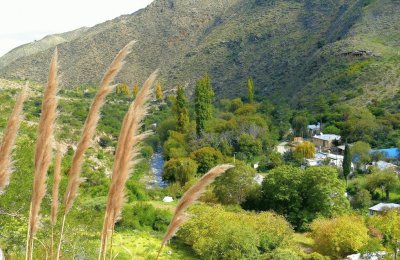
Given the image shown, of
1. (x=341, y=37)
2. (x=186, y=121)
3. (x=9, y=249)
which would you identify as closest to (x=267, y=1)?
(x=341, y=37)

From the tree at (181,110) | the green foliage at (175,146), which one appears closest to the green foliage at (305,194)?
the green foliage at (175,146)

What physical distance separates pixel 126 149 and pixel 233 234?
13.8 meters

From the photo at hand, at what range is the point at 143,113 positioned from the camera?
2.16 m

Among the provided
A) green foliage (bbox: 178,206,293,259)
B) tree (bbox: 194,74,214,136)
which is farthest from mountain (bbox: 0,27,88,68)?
green foliage (bbox: 178,206,293,259)

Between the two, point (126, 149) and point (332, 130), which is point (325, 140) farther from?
point (126, 149)

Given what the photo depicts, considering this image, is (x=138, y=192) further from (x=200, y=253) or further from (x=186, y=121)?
(x=186, y=121)

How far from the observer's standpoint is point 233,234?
50.2 ft

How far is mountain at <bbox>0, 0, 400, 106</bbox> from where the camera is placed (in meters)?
49.6

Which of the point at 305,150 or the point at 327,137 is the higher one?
Answer: the point at 305,150

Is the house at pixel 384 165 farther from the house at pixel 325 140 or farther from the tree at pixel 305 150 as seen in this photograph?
the house at pixel 325 140

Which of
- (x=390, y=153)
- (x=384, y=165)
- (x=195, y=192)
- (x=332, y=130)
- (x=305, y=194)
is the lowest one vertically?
(x=390, y=153)

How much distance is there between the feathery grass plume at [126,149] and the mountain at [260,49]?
3668 centimetres

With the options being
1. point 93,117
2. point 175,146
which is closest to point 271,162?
point 175,146

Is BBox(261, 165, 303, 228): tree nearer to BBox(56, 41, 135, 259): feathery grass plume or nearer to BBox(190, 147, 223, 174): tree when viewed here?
BBox(190, 147, 223, 174): tree
